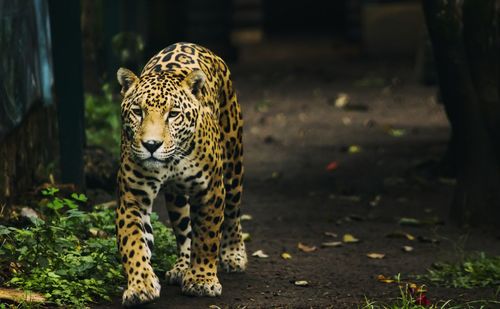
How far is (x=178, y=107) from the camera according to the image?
680 centimetres

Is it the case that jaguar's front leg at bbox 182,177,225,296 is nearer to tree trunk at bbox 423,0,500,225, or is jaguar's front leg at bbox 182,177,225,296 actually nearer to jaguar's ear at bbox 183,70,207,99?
jaguar's ear at bbox 183,70,207,99

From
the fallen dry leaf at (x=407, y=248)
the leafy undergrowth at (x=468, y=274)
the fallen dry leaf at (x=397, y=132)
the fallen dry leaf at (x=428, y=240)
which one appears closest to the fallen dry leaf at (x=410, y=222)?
the fallen dry leaf at (x=428, y=240)

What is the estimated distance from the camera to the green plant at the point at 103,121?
1195 cm

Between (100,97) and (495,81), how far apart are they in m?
5.82

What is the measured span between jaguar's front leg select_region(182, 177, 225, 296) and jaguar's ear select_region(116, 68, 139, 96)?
2.47ft

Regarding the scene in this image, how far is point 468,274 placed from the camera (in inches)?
308

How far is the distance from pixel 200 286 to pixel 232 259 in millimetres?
863

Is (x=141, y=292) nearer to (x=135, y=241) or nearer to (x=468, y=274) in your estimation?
(x=135, y=241)

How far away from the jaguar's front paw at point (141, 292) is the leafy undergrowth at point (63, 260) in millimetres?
254

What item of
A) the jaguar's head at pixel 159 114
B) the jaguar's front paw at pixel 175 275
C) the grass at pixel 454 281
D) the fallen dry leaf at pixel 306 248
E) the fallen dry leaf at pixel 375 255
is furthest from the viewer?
the fallen dry leaf at pixel 306 248

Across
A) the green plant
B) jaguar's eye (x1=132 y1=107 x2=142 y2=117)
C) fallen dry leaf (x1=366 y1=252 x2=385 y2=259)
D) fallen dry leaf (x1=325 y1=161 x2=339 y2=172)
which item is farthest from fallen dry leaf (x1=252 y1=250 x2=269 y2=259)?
fallen dry leaf (x1=325 y1=161 x2=339 y2=172)

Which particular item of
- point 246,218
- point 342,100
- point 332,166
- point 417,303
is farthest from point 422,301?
point 342,100

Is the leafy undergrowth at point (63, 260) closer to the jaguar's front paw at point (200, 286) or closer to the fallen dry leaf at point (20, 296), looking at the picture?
the fallen dry leaf at point (20, 296)

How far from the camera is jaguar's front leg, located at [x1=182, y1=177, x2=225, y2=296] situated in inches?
280
